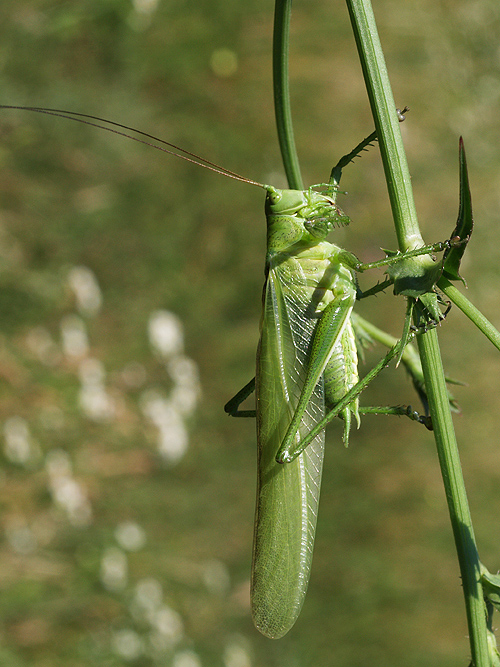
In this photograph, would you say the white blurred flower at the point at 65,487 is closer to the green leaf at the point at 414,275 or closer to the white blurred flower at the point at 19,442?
the white blurred flower at the point at 19,442

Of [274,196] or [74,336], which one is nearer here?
[274,196]

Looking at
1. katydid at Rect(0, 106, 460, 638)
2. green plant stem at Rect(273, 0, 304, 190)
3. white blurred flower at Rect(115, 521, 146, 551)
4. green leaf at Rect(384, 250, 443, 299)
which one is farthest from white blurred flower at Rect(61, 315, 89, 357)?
green leaf at Rect(384, 250, 443, 299)

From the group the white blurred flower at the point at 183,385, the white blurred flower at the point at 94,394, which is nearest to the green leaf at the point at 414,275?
the white blurred flower at the point at 94,394

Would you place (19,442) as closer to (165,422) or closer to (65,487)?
(65,487)

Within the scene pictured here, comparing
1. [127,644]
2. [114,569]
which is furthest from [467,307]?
[127,644]

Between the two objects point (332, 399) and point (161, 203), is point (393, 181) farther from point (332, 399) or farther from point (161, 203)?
point (161, 203)

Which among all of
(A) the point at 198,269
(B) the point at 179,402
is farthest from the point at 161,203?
(B) the point at 179,402
